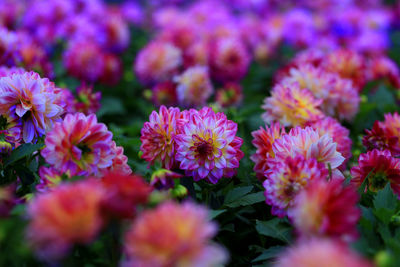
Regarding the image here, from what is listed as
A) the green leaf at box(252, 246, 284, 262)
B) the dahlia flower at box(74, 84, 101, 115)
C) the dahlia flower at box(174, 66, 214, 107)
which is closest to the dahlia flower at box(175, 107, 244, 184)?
the green leaf at box(252, 246, 284, 262)

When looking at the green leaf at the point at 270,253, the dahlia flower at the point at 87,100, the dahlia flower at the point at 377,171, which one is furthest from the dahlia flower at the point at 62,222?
the dahlia flower at the point at 87,100

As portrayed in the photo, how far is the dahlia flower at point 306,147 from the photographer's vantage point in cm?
128

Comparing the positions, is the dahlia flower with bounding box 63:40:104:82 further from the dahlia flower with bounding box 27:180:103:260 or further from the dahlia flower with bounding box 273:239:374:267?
the dahlia flower with bounding box 273:239:374:267

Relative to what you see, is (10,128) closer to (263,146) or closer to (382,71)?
(263,146)

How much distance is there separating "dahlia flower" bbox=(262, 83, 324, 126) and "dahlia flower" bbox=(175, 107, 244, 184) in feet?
1.61

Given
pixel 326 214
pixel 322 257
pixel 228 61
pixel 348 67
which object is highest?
pixel 228 61

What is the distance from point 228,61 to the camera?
2.78 m

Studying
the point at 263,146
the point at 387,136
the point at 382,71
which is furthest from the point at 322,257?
the point at 382,71

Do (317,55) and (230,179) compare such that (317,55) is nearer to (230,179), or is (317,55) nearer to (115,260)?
(230,179)

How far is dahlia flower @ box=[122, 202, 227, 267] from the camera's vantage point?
787 millimetres

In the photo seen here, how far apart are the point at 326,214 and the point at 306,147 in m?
0.39

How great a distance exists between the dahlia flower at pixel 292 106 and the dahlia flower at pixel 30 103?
861 mm

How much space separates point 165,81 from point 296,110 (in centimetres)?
112

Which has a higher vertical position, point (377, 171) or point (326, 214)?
point (377, 171)
